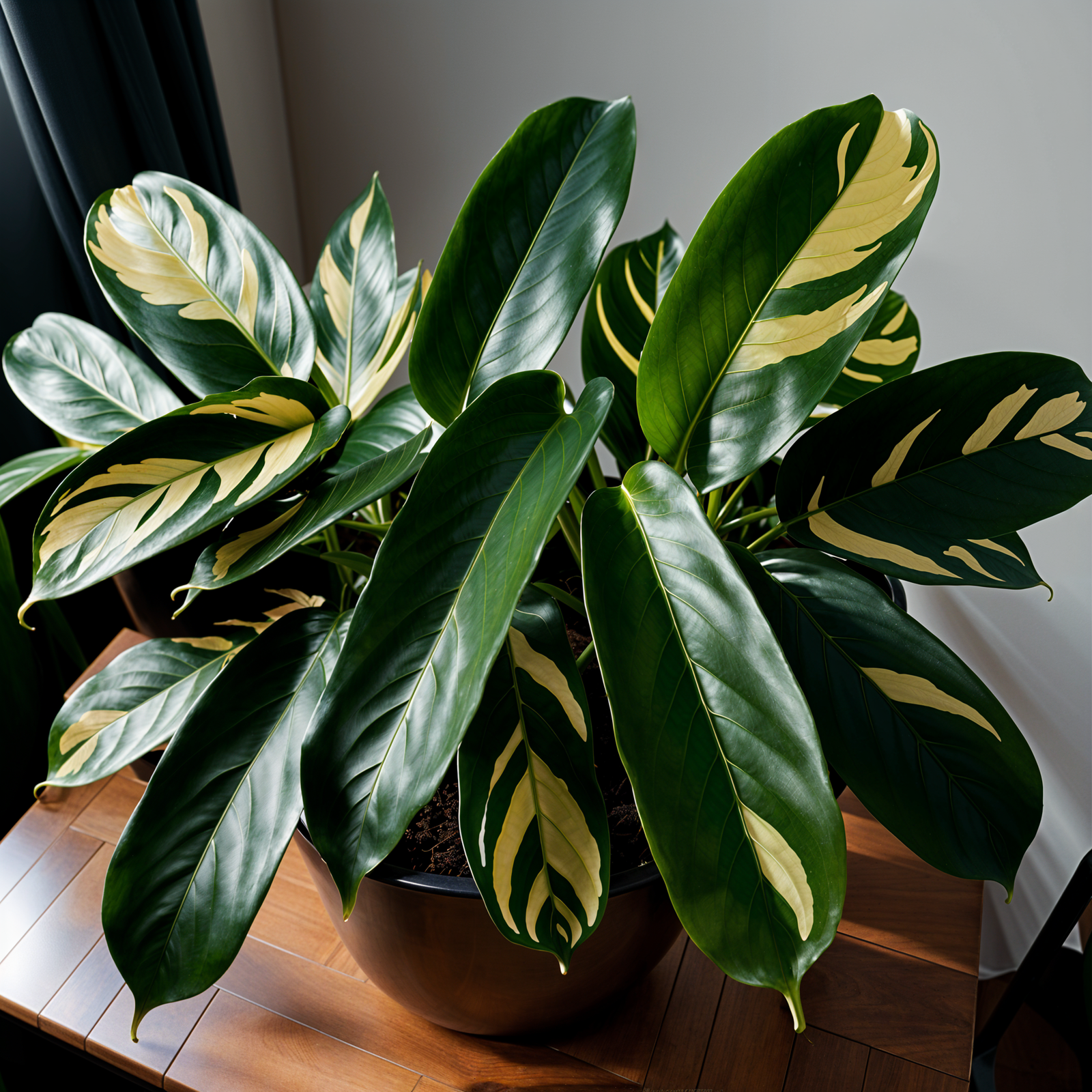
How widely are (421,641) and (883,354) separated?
0.52 meters

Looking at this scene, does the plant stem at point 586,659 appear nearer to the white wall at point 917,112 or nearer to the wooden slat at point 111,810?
the wooden slat at point 111,810

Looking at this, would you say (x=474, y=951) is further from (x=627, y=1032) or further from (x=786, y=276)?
(x=786, y=276)

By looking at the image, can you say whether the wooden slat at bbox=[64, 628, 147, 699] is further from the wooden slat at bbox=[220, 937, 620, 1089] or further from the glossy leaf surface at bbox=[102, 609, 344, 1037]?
the glossy leaf surface at bbox=[102, 609, 344, 1037]

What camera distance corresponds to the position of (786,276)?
49 cm

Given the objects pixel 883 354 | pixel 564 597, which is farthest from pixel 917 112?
pixel 564 597

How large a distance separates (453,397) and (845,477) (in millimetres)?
267

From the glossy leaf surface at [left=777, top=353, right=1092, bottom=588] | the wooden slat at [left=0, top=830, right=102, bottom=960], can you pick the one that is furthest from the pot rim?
the wooden slat at [left=0, top=830, right=102, bottom=960]

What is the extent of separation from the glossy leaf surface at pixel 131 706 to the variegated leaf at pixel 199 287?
0.71ft

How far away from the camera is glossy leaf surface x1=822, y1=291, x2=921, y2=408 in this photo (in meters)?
0.72

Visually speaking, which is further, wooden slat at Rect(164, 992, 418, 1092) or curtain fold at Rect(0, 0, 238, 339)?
curtain fold at Rect(0, 0, 238, 339)

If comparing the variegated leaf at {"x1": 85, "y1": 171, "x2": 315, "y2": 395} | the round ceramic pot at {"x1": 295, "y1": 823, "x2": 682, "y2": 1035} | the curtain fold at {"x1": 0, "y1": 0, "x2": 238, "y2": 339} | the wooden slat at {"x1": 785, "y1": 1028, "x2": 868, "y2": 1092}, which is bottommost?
the wooden slat at {"x1": 785, "y1": 1028, "x2": 868, "y2": 1092}

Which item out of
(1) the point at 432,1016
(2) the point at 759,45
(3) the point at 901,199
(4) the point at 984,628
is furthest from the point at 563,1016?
(2) the point at 759,45

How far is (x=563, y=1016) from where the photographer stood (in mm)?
630

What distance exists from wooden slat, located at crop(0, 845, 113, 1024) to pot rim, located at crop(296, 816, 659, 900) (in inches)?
14.5
